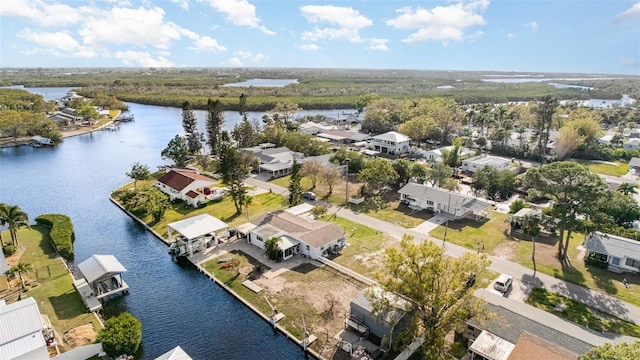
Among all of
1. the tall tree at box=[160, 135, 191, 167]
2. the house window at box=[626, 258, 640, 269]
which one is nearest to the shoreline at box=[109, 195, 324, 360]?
the tall tree at box=[160, 135, 191, 167]

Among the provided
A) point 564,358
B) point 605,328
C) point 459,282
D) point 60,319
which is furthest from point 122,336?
point 605,328

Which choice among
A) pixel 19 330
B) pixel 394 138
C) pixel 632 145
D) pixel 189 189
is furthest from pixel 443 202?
pixel 632 145

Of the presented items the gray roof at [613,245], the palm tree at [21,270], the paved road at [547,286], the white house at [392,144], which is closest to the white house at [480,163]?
the white house at [392,144]

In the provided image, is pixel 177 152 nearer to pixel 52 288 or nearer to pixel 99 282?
pixel 52 288

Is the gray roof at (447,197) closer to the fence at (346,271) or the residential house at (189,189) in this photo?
the fence at (346,271)

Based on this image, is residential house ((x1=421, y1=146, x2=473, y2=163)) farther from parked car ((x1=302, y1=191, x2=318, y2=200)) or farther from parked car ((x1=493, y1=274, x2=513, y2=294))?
parked car ((x1=493, y1=274, x2=513, y2=294))

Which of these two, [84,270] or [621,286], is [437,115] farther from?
[84,270]
